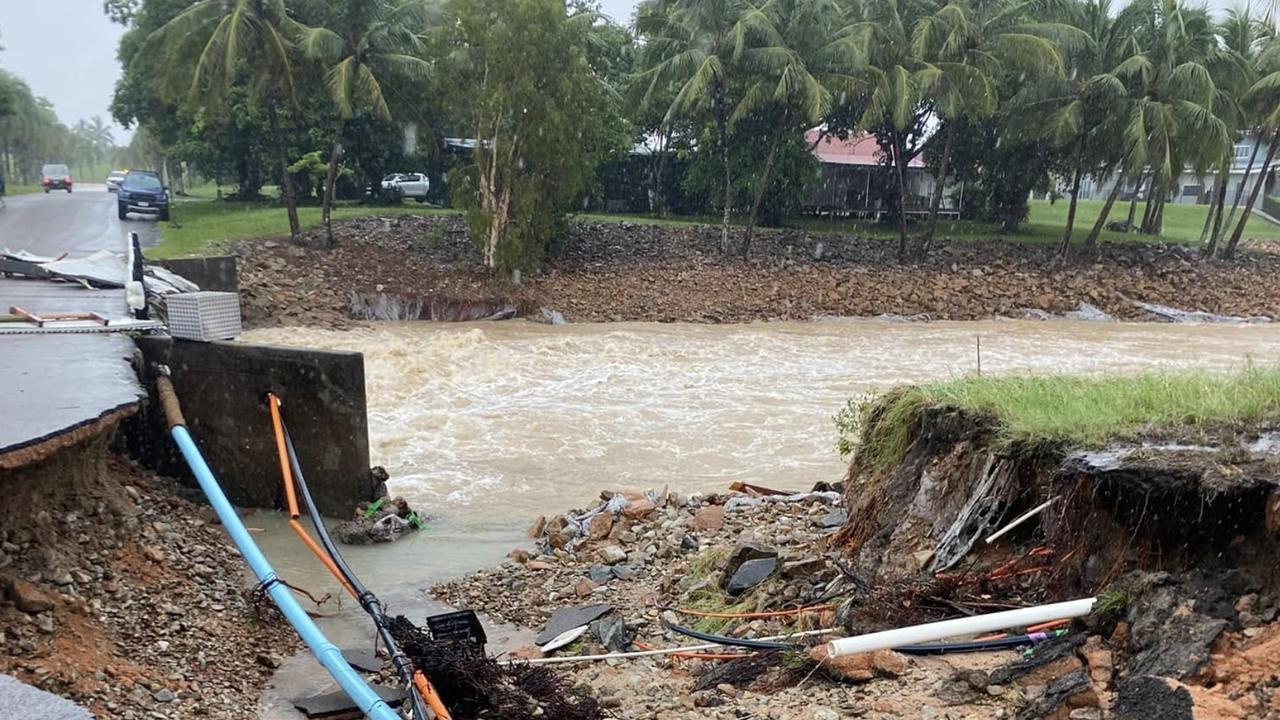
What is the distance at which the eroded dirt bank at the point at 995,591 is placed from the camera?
3.62 m

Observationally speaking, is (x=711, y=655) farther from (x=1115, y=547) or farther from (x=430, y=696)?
(x=1115, y=547)

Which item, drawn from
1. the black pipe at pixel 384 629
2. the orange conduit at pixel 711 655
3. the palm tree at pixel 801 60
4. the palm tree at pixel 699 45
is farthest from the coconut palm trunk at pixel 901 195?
the orange conduit at pixel 711 655

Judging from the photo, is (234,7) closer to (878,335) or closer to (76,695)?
(878,335)

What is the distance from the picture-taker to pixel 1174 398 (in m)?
5.21

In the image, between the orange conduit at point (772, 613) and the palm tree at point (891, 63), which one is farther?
the palm tree at point (891, 63)

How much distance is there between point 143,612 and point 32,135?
8840 cm

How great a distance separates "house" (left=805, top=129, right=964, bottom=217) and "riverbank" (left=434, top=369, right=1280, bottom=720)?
3129 cm

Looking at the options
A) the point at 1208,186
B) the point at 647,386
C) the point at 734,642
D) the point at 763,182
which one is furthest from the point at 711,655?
the point at 1208,186

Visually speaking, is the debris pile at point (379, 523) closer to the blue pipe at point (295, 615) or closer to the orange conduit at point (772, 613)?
the blue pipe at point (295, 615)

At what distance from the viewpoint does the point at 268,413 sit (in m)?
9.28

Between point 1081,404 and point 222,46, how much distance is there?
75.5ft

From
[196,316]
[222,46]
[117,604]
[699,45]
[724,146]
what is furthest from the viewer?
[724,146]

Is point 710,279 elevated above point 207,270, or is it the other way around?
point 207,270

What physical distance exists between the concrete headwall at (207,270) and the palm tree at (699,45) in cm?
1293
